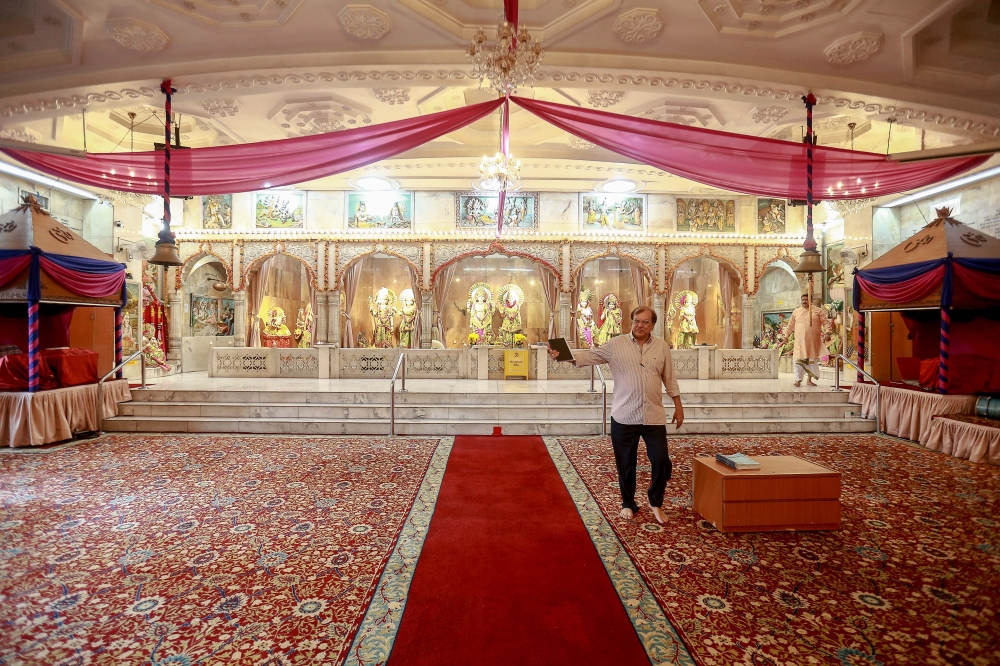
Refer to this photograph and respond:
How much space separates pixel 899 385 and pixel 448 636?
8043 mm

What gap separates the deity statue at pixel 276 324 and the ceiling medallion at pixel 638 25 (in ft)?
37.8

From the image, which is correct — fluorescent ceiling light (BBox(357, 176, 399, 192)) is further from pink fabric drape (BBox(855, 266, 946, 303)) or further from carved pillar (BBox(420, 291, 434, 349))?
pink fabric drape (BBox(855, 266, 946, 303))

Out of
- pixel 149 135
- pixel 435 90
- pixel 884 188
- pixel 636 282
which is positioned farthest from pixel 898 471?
pixel 149 135

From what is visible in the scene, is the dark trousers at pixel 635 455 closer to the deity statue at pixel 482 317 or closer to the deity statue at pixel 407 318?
the deity statue at pixel 482 317

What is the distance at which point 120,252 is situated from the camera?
1093 cm

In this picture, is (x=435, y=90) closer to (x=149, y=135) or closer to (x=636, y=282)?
(x=149, y=135)

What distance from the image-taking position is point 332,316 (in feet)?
42.9

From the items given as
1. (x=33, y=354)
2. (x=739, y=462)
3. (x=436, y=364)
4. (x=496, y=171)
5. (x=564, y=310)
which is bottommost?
(x=739, y=462)

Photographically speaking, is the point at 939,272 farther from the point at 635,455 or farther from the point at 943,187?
the point at 635,455

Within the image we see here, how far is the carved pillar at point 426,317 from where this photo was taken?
13.2 meters

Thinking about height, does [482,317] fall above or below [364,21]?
below

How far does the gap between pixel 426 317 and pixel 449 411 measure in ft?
21.2

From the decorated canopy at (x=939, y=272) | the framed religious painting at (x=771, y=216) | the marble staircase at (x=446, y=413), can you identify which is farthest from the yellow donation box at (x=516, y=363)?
the framed religious painting at (x=771, y=216)

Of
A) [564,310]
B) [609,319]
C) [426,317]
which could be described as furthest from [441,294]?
[609,319]
